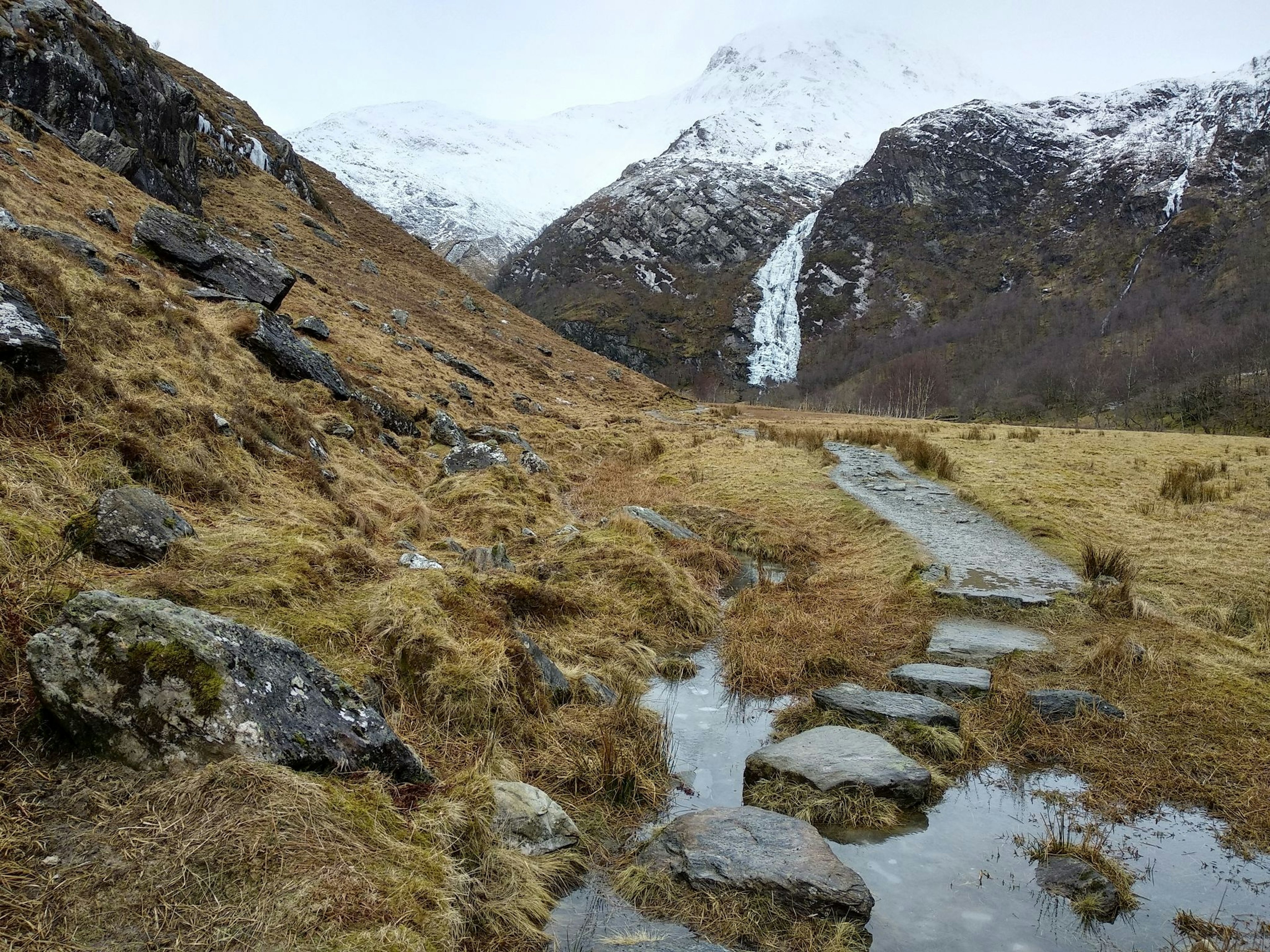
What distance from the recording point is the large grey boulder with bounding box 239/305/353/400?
1320 centimetres

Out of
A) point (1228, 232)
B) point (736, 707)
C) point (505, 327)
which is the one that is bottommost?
point (736, 707)

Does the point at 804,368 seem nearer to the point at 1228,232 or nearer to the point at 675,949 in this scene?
the point at 1228,232

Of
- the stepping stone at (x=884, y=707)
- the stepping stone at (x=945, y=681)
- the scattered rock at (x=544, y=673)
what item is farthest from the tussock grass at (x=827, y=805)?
the stepping stone at (x=945, y=681)

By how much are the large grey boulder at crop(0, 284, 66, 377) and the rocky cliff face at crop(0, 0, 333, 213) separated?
18.6 meters

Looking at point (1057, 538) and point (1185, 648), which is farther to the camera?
point (1057, 538)

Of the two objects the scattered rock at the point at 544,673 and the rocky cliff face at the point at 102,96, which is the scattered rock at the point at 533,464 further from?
the rocky cliff face at the point at 102,96

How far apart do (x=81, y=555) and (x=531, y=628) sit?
428 cm

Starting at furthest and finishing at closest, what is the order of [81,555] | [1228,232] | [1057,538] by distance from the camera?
[1228,232], [1057,538], [81,555]

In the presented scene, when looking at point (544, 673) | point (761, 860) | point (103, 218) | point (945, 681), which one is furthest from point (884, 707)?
point (103, 218)

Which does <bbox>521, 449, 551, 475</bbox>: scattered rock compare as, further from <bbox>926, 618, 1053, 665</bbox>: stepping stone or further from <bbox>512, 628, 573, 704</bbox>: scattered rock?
<bbox>926, 618, 1053, 665</bbox>: stepping stone

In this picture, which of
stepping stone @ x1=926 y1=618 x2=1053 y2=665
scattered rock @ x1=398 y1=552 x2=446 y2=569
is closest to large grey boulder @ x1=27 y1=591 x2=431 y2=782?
scattered rock @ x1=398 y1=552 x2=446 y2=569

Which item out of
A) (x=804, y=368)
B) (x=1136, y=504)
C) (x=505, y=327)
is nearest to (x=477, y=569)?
(x=1136, y=504)

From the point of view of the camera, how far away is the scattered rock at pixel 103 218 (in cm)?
1590

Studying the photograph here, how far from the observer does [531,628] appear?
A: 8.23 meters
